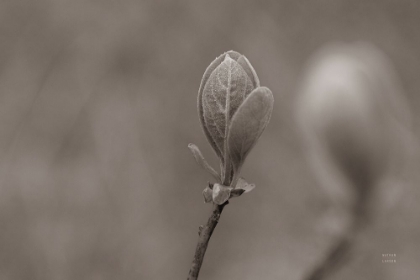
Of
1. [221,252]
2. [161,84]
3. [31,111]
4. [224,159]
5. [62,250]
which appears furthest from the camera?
[161,84]

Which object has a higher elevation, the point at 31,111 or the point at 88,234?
the point at 31,111

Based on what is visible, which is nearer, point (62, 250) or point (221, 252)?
point (62, 250)

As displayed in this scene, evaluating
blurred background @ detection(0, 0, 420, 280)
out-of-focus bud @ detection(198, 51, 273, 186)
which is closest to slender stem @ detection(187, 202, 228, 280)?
out-of-focus bud @ detection(198, 51, 273, 186)

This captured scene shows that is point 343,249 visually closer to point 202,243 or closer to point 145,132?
point 202,243

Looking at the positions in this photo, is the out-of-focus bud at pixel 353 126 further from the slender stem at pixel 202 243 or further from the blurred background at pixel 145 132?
the blurred background at pixel 145 132

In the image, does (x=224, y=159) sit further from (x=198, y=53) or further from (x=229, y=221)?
(x=198, y=53)

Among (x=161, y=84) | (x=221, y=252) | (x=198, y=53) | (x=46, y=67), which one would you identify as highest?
(x=198, y=53)

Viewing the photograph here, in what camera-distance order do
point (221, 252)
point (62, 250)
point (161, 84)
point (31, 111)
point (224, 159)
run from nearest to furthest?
point (224, 159) → point (62, 250) → point (221, 252) → point (31, 111) → point (161, 84)

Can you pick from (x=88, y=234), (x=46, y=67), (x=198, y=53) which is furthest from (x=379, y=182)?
(x=46, y=67)

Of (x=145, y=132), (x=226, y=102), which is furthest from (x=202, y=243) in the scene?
(x=145, y=132)

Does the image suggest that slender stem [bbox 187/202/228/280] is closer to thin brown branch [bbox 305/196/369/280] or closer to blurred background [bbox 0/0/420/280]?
thin brown branch [bbox 305/196/369/280]
